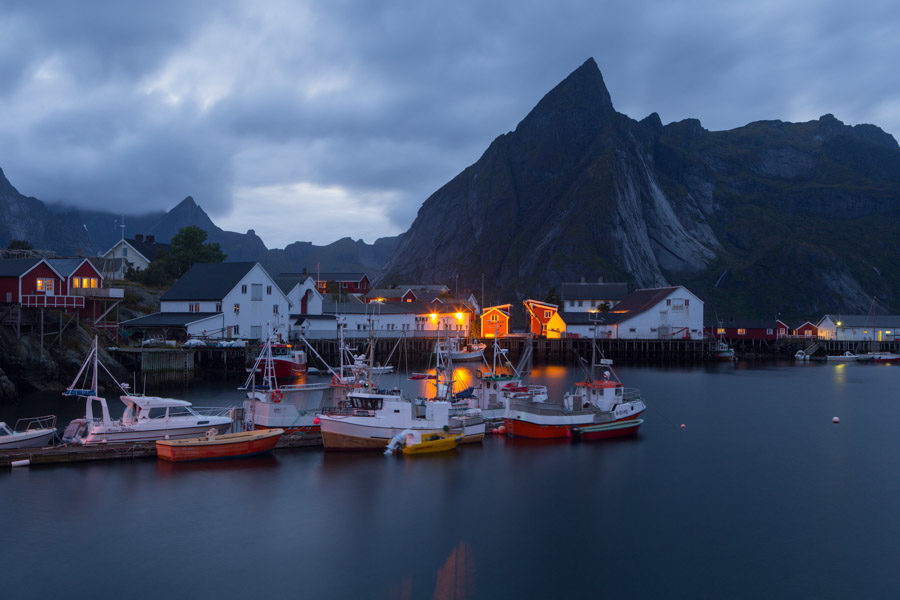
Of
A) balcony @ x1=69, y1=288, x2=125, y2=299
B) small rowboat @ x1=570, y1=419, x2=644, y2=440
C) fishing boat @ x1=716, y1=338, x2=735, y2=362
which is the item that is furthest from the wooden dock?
fishing boat @ x1=716, y1=338, x2=735, y2=362

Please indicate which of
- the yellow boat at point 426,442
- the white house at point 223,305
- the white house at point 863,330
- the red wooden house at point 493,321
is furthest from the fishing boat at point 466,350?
the white house at point 863,330

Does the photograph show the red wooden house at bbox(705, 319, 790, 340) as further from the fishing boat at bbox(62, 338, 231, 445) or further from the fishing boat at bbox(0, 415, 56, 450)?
the fishing boat at bbox(0, 415, 56, 450)

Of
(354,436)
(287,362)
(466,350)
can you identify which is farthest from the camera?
(466,350)

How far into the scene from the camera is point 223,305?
63.9m

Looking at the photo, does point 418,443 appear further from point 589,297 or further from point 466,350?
point 589,297

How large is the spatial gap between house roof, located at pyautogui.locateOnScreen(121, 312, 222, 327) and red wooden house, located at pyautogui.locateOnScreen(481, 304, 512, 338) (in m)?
47.8

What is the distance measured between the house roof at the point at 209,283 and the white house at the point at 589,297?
194 ft

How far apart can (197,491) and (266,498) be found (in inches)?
106

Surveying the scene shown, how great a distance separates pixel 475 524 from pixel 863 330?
103m

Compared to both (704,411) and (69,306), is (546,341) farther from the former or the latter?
(69,306)

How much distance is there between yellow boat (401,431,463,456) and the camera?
30.6m

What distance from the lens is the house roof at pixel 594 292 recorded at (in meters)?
113

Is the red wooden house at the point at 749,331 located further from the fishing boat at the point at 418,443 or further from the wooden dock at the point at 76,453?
the wooden dock at the point at 76,453

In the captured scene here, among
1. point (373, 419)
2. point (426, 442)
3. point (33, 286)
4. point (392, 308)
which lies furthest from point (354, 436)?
point (392, 308)
